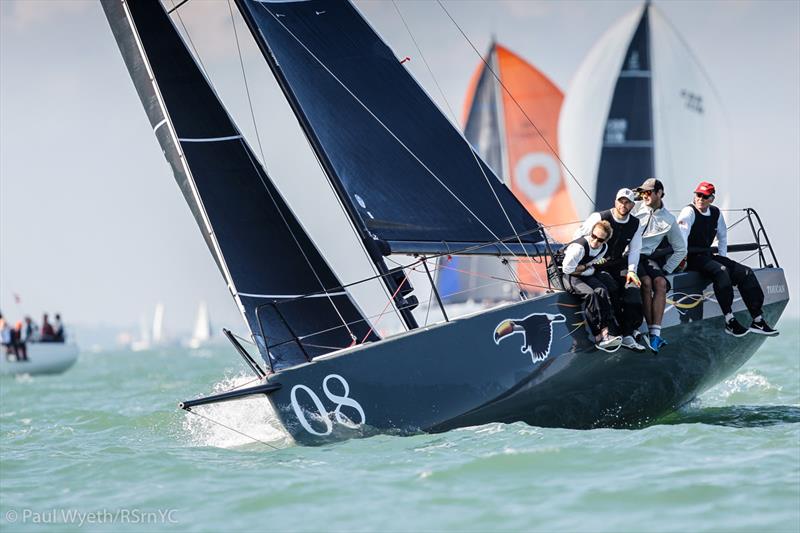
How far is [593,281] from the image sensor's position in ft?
24.3

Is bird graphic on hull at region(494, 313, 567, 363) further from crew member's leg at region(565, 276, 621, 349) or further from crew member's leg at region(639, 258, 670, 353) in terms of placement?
crew member's leg at region(639, 258, 670, 353)

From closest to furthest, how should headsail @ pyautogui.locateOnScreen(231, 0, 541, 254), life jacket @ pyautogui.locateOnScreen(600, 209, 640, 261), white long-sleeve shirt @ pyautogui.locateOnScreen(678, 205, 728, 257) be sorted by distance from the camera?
life jacket @ pyautogui.locateOnScreen(600, 209, 640, 261) → white long-sleeve shirt @ pyautogui.locateOnScreen(678, 205, 728, 257) → headsail @ pyautogui.locateOnScreen(231, 0, 541, 254)

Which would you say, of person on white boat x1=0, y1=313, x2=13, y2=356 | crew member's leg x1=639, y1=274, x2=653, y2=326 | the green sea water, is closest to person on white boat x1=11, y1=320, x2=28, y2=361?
person on white boat x1=0, y1=313, x2=13, y2=356

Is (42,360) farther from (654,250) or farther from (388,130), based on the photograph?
(654,250)

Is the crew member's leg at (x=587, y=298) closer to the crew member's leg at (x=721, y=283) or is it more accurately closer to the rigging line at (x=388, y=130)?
the crew member's leg at (x=721, y=283)

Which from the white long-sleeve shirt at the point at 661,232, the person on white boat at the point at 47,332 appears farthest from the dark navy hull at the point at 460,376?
the person on white boat at the point at 47,332

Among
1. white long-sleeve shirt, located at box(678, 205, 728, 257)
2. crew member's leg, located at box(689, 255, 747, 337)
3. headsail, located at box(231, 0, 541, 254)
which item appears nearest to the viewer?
crew member's leg, located at box(689, 255, 747, 337)

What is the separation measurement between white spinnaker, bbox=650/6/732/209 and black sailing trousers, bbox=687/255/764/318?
16.4 metres

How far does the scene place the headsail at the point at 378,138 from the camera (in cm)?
834

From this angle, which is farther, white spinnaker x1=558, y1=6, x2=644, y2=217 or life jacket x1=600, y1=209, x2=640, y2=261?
white spinnaker x1=558, y1=6, x2=644, y2=217

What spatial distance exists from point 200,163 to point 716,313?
394cm

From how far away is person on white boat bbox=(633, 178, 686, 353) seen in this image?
293 inches

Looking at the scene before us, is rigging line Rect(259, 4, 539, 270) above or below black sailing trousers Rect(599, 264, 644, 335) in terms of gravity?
above

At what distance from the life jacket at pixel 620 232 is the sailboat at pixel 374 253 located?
1.57 ft
